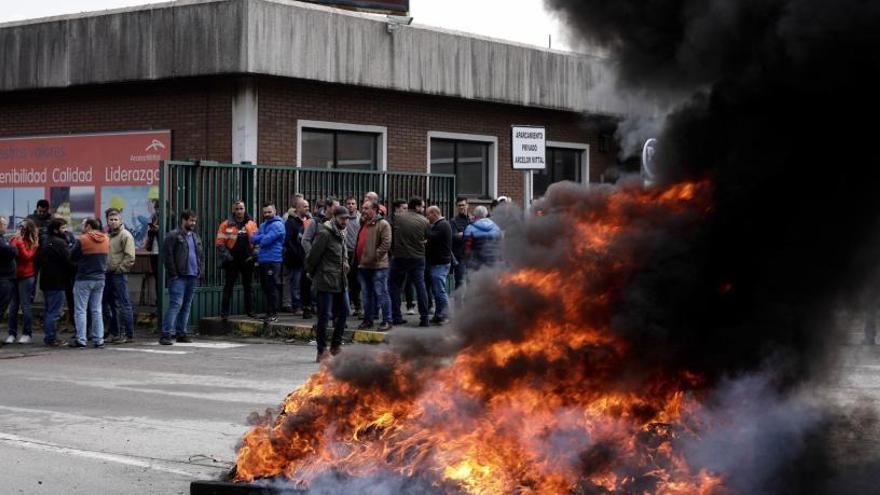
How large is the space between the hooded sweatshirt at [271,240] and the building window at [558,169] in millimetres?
8415

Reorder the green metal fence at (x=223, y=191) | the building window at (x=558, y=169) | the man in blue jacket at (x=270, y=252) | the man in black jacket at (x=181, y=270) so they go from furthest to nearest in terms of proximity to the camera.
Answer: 1. the building window at (x=558, y=169)
2. the green metal fence at (x=223, y=191)
3. the man in blue jacket at (x=270, y=252)
4. the man in black jacket at (x=181, y=270)

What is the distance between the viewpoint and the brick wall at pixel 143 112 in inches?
762

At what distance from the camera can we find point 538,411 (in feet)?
20.7

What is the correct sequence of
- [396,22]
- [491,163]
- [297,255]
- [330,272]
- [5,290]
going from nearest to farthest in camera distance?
1. [330,272]
2. [5,290]
3. [297,255]
4. [396,22]
5. [491,163]

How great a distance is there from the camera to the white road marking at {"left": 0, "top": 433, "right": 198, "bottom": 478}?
8.01 m

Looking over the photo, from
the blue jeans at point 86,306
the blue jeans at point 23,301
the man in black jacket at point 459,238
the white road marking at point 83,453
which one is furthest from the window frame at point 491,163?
the white road marking at point 83,453

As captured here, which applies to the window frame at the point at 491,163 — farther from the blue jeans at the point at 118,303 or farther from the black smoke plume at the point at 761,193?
the black smoke plume at the point at 761,193

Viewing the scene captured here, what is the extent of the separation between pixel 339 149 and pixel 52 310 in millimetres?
6269

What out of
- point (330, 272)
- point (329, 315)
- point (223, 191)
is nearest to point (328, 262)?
point (330, 272)

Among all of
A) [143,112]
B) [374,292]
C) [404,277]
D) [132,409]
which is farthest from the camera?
[143,112]

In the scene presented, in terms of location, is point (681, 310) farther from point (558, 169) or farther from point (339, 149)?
point (558, 169)

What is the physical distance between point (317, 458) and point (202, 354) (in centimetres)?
898

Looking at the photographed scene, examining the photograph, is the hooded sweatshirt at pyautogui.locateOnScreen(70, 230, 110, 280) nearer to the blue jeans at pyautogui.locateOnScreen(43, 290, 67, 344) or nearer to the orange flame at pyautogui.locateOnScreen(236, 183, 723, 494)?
the blue jeans at pyautogui.locateOnScreen(43, 290, 67, 344)

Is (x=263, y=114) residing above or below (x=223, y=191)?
above
